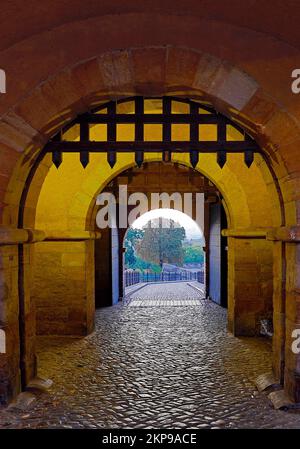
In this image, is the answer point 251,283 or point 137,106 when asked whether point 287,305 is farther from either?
point 251,283

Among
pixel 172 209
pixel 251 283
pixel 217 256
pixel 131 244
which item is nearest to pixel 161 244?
pixel 131 244

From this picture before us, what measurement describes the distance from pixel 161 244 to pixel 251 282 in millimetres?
29880

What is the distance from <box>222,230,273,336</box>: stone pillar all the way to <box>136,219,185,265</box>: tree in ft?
97.0

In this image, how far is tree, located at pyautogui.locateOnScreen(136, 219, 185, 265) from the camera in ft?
119

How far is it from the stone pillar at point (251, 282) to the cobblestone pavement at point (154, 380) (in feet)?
1.21

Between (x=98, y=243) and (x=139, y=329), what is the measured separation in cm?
328

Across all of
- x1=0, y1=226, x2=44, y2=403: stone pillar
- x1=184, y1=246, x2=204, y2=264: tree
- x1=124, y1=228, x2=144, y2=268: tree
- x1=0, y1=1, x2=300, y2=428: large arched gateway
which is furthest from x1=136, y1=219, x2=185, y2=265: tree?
x1=0, y1=226, x2=44, y2=403: stone pillar

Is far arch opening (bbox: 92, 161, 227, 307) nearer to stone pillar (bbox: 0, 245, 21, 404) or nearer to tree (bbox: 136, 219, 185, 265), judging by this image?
stone pillar (bbox: 0, 245, 21, 404)

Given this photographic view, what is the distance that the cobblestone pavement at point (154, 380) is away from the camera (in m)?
3.43

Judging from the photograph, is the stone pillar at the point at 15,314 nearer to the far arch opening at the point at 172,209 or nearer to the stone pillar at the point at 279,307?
the stone pillar at the point at 279,307

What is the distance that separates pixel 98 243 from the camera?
31.8 ft

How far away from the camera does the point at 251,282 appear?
258 inches
